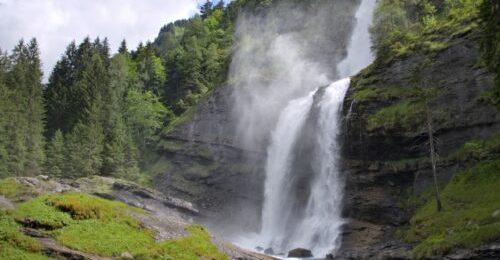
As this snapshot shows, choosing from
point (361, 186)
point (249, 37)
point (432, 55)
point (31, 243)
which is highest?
point (249, 37)

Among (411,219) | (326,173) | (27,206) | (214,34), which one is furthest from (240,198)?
(214,34)

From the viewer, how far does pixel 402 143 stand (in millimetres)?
46688

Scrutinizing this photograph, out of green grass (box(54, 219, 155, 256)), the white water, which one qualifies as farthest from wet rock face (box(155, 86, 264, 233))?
green grass (box(54, 219, 155, 256))

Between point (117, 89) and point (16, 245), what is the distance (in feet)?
225

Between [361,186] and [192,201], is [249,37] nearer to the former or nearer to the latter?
[192,201]

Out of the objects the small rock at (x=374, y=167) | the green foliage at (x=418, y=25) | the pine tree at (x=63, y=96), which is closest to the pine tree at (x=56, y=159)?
the pine tree at (x=63, y=96)

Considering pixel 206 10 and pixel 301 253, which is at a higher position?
pixel 206 10

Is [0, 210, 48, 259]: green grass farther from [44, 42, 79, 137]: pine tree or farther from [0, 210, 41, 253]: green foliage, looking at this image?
[44, 42, 79, 137]: pine tree

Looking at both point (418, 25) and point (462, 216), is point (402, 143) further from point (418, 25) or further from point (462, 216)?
point (418, 25)

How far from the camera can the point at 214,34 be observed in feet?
351

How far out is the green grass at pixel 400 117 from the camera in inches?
1813

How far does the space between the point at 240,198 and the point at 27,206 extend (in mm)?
39278

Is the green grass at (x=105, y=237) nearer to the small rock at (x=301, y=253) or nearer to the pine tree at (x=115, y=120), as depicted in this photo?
the small rock at (x=301, y=253)

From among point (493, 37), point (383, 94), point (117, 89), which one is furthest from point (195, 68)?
point (493, 37)
